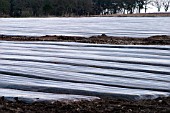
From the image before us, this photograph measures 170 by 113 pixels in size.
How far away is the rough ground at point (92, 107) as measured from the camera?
9.03ft

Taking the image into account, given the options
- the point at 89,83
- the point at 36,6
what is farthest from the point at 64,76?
the point at 36,6

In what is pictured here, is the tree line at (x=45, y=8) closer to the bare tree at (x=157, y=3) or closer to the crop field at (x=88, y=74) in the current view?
the bare tree at (x=157, y=3)

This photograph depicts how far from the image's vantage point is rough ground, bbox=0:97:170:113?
2752mm

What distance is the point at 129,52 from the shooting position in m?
5.90

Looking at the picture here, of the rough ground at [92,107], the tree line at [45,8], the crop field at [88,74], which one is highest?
the tree line at [45,8]

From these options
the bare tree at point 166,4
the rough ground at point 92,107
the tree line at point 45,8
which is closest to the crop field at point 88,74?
the rough ground at point 92,107

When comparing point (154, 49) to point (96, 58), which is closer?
point (96, 58)

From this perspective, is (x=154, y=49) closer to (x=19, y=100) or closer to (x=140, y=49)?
(x=140, y=49)

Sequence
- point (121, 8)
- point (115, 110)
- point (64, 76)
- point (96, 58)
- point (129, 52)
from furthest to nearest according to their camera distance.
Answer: point (121, 8), point (129, 52), point (96, 58), point (64, 76), point (115, 110)

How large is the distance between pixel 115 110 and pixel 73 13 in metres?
33.5

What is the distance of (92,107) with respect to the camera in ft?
9.32

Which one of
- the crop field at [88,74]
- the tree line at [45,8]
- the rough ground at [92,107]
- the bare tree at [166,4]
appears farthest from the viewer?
the bare tree at [166,4]

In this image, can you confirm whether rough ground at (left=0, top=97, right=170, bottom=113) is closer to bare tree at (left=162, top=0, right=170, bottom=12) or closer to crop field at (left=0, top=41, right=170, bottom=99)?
crop field at (left=0, top=41, right=170, bottom=99)

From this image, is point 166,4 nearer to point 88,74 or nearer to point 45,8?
point 45,8
